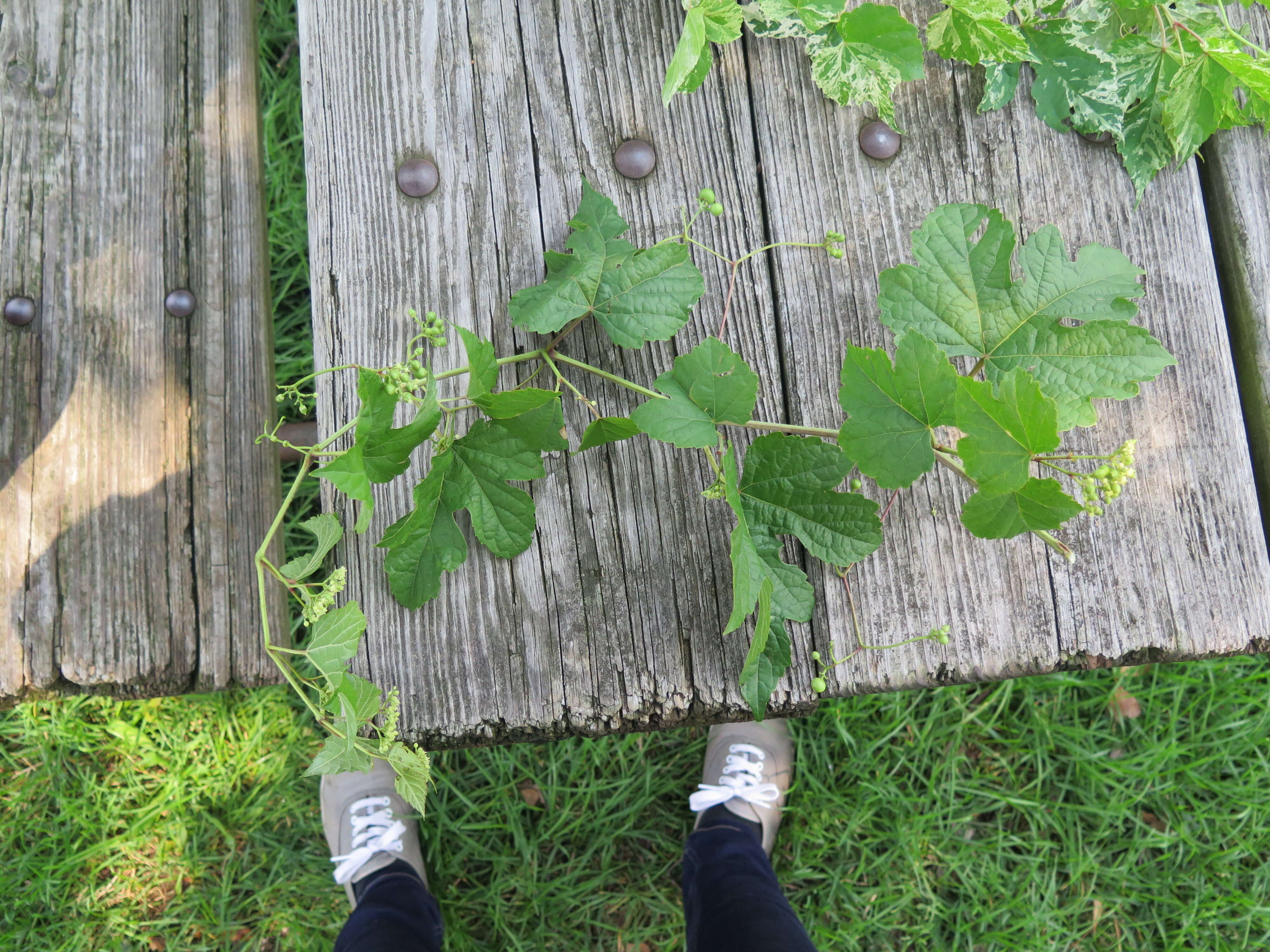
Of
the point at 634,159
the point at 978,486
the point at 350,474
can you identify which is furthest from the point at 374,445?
the point at 978,486

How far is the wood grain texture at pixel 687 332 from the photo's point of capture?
1289 mm

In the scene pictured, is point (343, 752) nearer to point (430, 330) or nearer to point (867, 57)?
point (430, 330)

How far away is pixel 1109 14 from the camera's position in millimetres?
1275

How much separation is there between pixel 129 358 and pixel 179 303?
0.15 meters

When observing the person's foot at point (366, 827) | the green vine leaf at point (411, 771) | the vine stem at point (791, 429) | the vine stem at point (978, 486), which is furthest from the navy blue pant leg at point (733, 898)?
the vine stem at point (791, 429)

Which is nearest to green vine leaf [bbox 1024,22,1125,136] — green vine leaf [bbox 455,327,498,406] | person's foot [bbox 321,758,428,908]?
green vine leaf [bbox 455,327,498,406]

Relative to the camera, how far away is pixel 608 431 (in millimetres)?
1184

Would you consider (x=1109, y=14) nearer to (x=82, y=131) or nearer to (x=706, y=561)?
(x=706, y=561)

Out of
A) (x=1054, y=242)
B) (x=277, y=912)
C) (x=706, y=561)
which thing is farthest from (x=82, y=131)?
(x=277, y=912)

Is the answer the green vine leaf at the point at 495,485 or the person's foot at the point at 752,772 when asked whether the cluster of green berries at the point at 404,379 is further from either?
the person's foot at the point at 752,772

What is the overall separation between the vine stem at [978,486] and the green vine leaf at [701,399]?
1.01 ft

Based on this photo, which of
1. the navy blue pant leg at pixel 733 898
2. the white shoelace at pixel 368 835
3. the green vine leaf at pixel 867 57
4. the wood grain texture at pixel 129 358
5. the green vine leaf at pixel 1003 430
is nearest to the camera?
the green vine leaf at pixel 1003 430

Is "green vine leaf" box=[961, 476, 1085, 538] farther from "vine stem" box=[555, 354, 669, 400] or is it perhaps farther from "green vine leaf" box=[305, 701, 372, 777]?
"green vine leaf" box=[305, 701, 372, 777]

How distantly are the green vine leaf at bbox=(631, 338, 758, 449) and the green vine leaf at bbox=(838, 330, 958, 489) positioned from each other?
0.14 m
